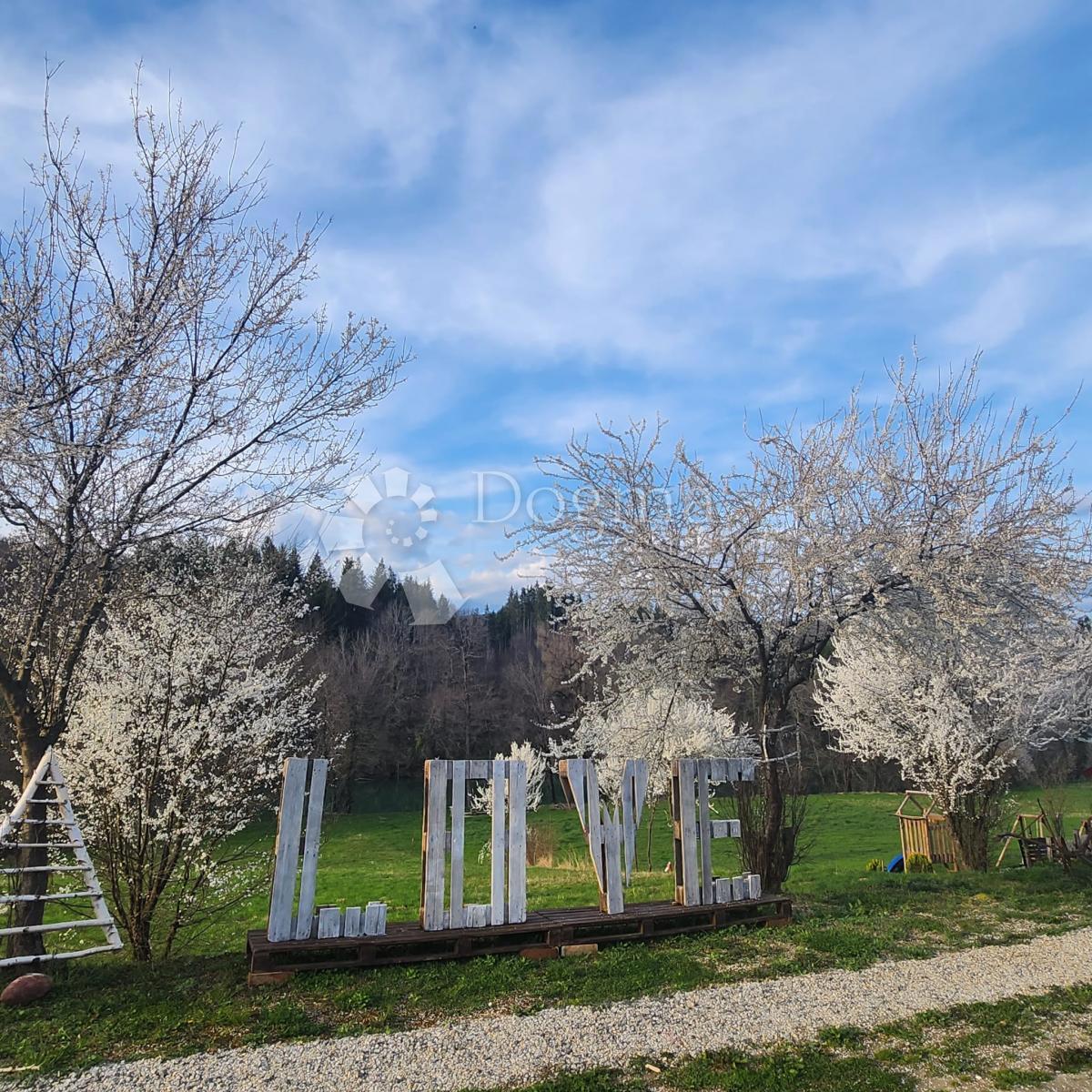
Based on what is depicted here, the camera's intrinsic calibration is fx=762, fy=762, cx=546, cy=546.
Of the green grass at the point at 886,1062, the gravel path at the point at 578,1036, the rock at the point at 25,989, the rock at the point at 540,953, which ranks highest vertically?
the rock at the point at 25,989

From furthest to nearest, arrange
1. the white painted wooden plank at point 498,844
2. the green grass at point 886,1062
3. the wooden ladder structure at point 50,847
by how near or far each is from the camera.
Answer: the white painted wooden plank at point 498,844, the wooden ladder structure at point 50,847, the green grass at point 886,1062

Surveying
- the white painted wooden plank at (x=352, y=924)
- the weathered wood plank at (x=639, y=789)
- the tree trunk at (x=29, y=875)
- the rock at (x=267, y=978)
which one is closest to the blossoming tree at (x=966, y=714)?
the weathered wood plank at (x=639, y=789)

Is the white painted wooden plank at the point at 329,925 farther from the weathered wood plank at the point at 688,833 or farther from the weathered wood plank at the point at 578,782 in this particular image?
the weathered wood plank at the point at 688,833

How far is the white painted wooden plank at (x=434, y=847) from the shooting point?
612 cm

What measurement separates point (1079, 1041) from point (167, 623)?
27.3 feet

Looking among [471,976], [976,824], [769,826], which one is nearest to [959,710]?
[976,824]

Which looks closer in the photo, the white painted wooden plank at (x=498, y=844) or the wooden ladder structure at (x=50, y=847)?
the wooden ladder structure at (x=50, y=847)

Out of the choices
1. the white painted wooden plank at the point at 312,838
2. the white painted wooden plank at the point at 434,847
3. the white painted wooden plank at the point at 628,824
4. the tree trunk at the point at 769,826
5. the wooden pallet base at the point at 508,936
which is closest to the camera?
the wooden pallet base at the point at 508,936

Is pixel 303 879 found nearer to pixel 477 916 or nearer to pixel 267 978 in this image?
pixel 267 978

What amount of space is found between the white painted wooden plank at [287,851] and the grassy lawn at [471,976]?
1.31ft

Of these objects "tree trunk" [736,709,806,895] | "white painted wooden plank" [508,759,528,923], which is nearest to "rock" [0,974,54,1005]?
"white painted wooden plank" [508,759,528,923]

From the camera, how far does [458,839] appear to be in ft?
20.8

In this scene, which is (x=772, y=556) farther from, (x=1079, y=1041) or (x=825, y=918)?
(x=1079, y=1041)

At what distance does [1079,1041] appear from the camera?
441cm
